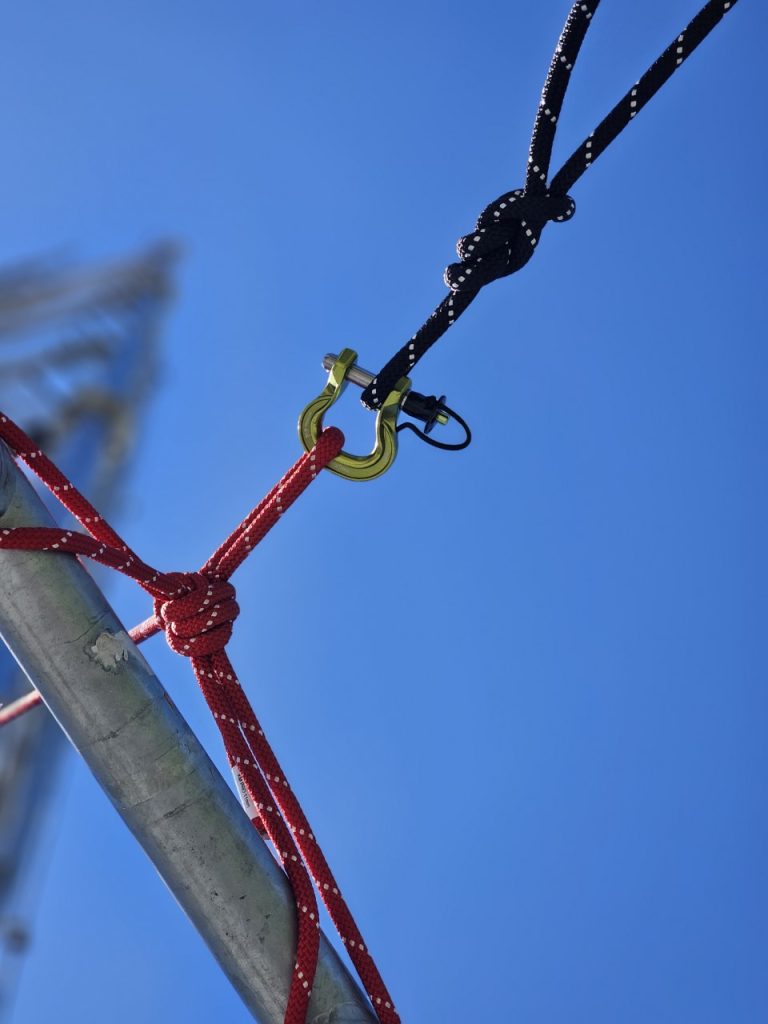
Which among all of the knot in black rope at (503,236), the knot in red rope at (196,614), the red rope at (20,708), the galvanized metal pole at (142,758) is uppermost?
the knot in black rope at (503,236)

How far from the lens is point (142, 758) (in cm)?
178

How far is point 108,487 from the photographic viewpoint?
6289 mm

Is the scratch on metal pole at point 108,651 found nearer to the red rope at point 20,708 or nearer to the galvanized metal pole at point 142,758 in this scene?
the galvanized metal pole at point 142,758

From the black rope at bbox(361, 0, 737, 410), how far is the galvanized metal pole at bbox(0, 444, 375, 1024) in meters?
0.71

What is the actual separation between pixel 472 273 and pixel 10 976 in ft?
11.4

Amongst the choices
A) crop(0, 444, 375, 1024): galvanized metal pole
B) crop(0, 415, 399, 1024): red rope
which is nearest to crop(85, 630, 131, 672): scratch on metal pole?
crop(0, 444, 375, 1024): galvanized metal pole

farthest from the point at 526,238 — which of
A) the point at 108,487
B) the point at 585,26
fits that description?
the point at 108,487

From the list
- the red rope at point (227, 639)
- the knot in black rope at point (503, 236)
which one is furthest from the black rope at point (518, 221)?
the red rope at point (227, 639)

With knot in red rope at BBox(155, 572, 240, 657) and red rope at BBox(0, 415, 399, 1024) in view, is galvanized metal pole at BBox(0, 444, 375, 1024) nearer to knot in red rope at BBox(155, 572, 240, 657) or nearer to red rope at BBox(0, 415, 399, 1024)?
red rope at BBox(0, 415, 399, 1024)

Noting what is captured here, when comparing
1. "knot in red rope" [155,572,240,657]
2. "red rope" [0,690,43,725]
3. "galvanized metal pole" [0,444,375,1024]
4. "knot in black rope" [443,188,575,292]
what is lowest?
"galvanized metal pole" [0,444,375,1024]

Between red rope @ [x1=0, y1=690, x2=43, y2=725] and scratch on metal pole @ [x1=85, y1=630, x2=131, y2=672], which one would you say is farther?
red rope @ [x1=0, y1=690, x2=43, y2=725]

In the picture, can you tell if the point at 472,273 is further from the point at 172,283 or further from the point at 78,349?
the point at 172,283

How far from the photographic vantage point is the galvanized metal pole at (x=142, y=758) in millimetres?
1760

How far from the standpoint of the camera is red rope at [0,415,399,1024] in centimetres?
191
